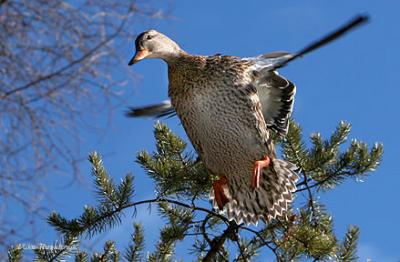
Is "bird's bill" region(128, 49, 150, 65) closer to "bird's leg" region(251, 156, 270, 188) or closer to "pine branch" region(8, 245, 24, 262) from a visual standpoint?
"bird's leg" region(251, 156, 270, 188)

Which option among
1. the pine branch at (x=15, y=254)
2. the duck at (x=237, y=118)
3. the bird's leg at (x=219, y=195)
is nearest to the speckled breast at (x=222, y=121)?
the duck at (x=237, y=118)

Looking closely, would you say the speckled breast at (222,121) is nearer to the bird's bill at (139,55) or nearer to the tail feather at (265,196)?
the tail feather at (265,196)

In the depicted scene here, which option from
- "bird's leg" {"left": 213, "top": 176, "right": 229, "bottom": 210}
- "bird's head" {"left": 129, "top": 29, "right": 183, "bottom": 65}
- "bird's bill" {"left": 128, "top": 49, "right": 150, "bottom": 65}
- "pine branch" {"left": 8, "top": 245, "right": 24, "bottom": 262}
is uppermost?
"bird's head" {"left": 129, "top": 29, "right": 183, "bottom": 65}

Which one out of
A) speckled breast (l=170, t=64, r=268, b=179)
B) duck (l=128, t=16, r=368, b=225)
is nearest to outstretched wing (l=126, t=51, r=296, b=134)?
duck (l=128, t=16, r=368, b=225)

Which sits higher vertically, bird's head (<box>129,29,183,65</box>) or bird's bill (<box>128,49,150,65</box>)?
bird's head (<box>129,29,183,65</box>)

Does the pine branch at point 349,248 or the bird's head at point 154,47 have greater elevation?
the bird's head at point 154,47

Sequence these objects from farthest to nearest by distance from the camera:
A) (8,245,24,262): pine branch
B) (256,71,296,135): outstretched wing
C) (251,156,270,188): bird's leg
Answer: (256,71,296,135): outstretched wing, (251,156,270,188): bird's leg, (8,245,24,262): pine branch

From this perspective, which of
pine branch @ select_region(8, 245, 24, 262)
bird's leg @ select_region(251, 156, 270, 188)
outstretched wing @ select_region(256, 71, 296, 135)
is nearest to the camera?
pine branch @ select_region(8, 245, 24, 262)

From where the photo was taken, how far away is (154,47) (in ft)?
16.9

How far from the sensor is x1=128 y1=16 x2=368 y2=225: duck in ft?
16.0

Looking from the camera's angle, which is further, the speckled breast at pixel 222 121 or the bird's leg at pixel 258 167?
the bird's leg at pixel 258 167

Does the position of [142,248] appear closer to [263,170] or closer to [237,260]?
[237,260]

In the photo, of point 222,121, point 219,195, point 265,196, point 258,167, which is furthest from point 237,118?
point 265,196

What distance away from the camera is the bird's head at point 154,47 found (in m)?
5.05
